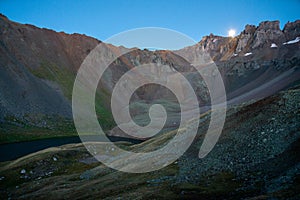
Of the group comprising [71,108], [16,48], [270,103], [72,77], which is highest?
[16,48]

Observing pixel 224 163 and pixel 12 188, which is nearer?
pixel 224 163

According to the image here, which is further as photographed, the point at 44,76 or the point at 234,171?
the point at 44,76

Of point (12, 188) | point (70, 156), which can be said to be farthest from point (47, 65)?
point (12, 188)

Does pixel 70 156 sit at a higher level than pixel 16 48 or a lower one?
lower

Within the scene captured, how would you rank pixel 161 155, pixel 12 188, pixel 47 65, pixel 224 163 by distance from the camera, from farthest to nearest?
pixel 47 65 < pixel 12 188 < pixel 161 155 < pixel 224 163

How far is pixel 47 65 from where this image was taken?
16188 cm

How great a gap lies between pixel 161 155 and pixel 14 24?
17250 centimetres

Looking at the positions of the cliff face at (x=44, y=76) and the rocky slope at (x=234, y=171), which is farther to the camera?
the cliff face at (x=44, y=76)

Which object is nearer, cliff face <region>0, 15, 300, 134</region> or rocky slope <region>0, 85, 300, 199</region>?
rocky slope <region>0, 85, 300, 199</region>

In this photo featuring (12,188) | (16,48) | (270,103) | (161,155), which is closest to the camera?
(270,103)

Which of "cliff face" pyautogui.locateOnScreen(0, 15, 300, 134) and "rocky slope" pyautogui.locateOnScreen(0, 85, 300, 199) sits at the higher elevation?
"cliff face" pyautogui.locateOnScreen(0, 15, 300, 134)

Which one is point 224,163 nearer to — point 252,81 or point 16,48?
point 16,48

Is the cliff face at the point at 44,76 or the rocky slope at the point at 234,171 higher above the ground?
the cliff face at the point at 44,76

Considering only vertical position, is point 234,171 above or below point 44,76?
below
